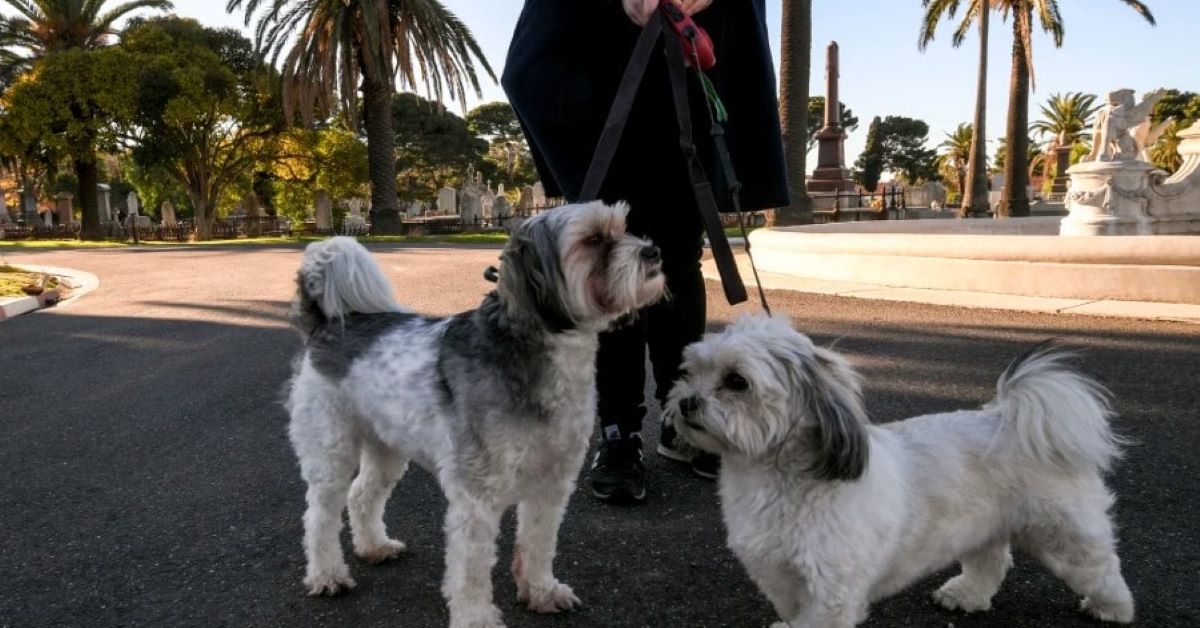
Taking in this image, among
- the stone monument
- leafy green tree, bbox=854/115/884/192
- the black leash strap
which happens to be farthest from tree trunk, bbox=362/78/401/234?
leafy green tree, bbox=854/115/884/192

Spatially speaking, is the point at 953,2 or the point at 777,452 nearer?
the point at 777,452

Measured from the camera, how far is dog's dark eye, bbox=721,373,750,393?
2.26 m

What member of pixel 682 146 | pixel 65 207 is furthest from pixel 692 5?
pixel 65 207

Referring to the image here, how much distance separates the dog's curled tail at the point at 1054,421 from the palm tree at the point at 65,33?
1734 inches

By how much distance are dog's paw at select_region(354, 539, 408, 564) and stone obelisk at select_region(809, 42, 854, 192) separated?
32502mm

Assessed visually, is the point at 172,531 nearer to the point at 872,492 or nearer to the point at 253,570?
the point at 253,570

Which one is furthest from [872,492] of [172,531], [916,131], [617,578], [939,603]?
[916,131]

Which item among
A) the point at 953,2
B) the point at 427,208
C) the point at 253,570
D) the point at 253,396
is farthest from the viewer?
the point at 427,208

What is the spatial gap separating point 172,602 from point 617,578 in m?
1.57

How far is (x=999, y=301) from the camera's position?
26.6 ft

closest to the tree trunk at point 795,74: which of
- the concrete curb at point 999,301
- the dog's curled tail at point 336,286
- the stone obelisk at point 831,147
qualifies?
the concrete curb at point 999,301

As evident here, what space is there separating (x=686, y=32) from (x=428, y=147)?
57277mm

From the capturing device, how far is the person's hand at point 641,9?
309cm

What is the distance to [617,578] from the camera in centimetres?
286
